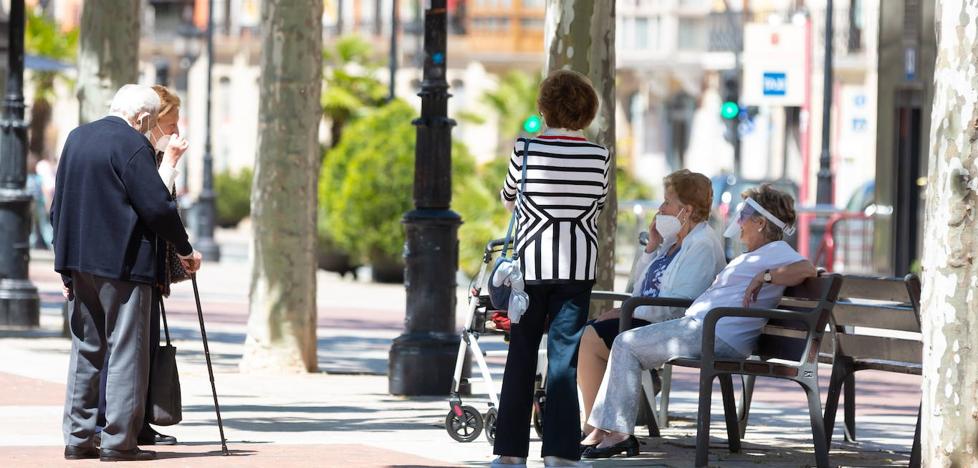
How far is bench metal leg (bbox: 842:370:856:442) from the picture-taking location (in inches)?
417

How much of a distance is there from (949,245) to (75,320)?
3.83 m

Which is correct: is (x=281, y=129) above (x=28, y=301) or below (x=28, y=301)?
above

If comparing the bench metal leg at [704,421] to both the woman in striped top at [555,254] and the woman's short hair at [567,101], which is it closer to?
the woman in striped top at [555,254]

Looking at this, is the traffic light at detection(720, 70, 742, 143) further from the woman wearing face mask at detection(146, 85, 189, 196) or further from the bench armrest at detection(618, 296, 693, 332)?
the woman wearing face mask at detection(146, 85, 189, 196)

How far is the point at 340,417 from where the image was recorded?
37.5 ft

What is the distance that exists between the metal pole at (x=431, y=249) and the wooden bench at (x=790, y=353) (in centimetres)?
343

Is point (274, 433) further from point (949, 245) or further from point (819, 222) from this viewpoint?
point (819, 222)

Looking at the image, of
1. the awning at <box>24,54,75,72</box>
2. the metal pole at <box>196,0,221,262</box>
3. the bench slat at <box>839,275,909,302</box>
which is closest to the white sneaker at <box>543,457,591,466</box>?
the bench slat at <box>839,275,909,302</box>

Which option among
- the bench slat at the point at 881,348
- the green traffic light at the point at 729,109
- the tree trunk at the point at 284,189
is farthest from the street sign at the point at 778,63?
the bench slat at the point at 881,348

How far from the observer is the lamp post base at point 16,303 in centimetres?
1789

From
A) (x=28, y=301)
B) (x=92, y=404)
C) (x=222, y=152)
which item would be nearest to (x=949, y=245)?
(x=92, y=404)

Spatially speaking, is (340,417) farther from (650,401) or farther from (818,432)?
(818,432)

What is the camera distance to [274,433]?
10445 mm

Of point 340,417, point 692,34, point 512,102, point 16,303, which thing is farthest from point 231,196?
point 340,417
